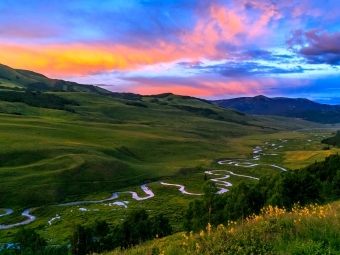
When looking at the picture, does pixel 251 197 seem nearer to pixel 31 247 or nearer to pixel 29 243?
pixel 31 247

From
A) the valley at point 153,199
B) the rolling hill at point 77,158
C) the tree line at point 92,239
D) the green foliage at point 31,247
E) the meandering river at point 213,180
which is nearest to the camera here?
the green foliage at point 31,247

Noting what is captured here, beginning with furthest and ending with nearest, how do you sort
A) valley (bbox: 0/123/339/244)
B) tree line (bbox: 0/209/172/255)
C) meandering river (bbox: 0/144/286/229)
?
meandering river (bbox: 0/144/286/229) < valley (bbox: 0/123/339/244) < tree line (bbox: 0/209/172/255)

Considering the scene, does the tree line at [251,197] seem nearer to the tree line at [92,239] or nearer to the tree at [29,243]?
the tree line at [92,239]

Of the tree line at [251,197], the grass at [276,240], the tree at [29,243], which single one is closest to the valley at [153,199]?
the tree at [29,243]

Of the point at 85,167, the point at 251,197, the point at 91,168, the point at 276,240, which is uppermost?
the point at 276,240

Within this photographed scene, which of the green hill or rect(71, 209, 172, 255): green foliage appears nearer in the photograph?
rect(71, 209, 172, 255): green foliage

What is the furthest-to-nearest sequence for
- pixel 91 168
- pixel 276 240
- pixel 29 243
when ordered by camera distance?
pixel 91 168, pixel 29 243, pixel 276 240

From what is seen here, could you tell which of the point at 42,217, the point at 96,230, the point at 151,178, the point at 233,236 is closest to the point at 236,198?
the point at 96,230

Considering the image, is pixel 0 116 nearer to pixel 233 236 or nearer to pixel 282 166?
pixel 282 166

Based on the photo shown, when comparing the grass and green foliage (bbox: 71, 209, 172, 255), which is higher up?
the grass

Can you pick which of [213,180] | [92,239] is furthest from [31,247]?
[213,180]

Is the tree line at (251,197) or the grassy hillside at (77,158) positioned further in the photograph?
the grassy hillside at (77,158)

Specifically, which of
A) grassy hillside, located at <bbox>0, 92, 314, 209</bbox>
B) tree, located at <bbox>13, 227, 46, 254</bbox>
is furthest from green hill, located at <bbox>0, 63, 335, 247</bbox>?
tree, located at <bbox>13, 227, 46, 254</bbox>

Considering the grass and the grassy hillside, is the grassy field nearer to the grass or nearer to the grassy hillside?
the grassy hillside
